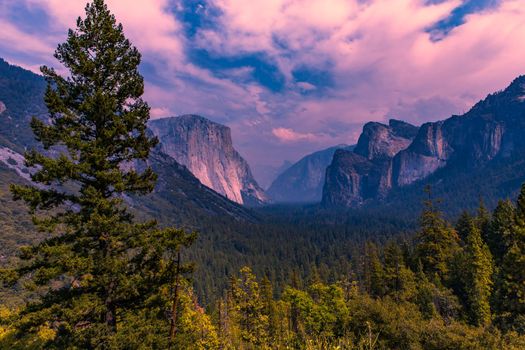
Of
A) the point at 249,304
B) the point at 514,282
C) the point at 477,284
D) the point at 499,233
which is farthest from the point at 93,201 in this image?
the point at 499,233

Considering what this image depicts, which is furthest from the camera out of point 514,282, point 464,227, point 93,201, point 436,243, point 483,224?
point 464,227

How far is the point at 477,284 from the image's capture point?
34.2 meters

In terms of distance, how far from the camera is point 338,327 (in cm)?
3125

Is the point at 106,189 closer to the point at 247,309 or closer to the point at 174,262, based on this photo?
the point at 174,262

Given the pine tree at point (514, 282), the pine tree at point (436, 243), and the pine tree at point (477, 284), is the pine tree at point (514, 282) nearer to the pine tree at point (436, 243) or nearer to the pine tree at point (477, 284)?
the pine tree at point (477, 284)

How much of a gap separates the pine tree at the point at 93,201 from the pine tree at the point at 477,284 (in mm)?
34643

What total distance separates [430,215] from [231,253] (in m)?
138

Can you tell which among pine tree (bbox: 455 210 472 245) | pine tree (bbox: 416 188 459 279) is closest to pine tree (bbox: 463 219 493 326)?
pine tree (bbox: 416 188 459 279)

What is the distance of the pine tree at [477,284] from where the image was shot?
3303 cm

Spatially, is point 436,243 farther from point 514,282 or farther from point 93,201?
point 93,201

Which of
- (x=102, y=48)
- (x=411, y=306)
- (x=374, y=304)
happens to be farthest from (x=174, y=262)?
(x=411, y=306)

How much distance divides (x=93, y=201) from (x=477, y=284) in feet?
127

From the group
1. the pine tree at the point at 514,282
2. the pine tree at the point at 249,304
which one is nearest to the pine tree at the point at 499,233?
the pine tree at the point at 514,282

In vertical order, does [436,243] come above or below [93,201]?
below
